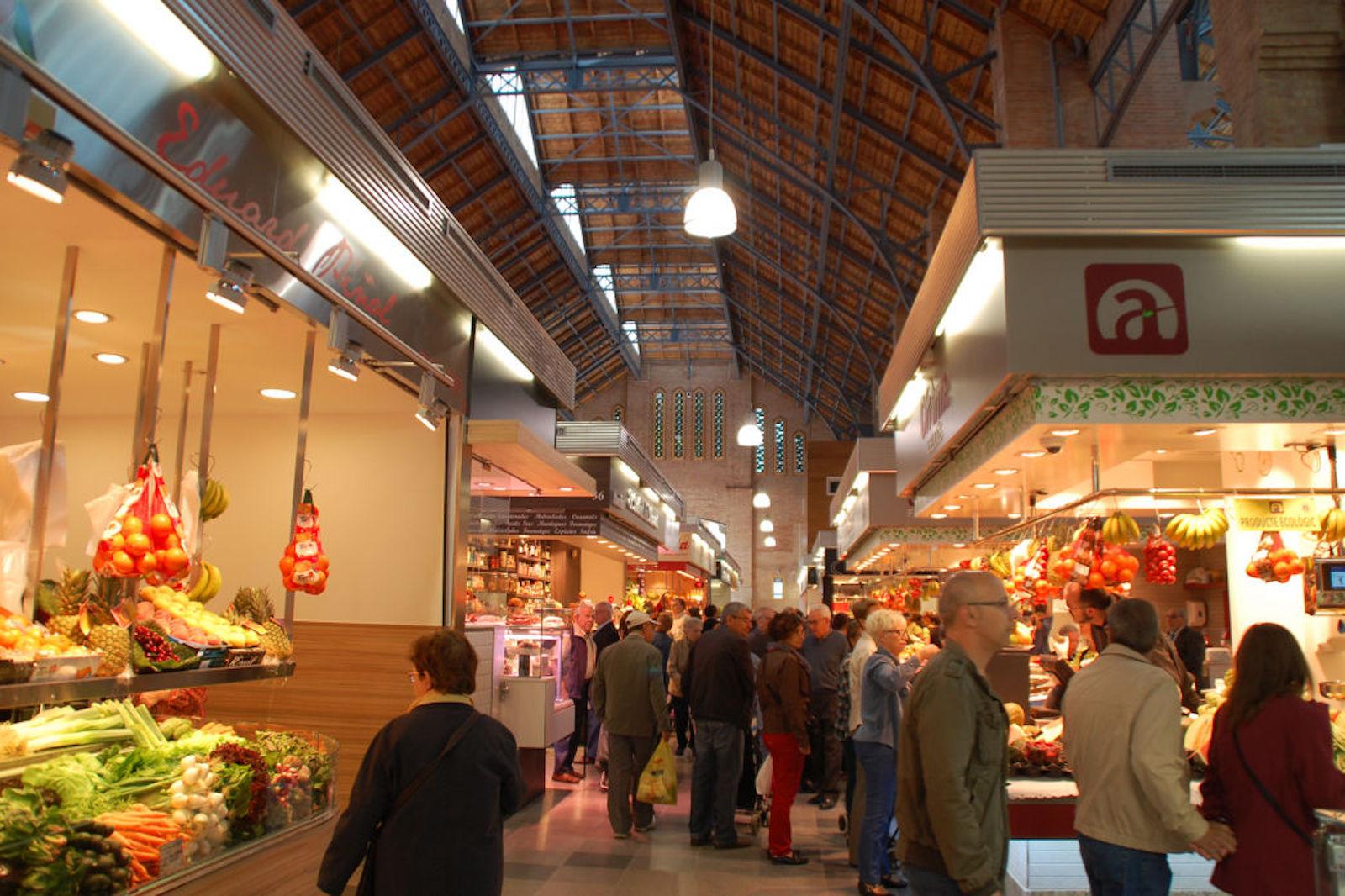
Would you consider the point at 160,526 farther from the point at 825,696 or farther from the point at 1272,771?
the point at 825,696

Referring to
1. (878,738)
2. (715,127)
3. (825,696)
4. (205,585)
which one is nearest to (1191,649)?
(825,696)

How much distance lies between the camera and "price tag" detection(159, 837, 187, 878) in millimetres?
2934

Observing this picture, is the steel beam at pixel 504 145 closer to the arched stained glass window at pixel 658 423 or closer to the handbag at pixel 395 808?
the arched stained glass window at pixel 658 423

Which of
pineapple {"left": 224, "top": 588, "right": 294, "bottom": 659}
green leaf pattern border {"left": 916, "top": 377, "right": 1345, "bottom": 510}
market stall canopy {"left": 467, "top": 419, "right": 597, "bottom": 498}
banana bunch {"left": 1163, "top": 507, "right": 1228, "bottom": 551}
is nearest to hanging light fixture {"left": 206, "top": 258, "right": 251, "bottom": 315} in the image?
pineapple {"left": 224, "top": 588, "right": 294, "bottom": 659}

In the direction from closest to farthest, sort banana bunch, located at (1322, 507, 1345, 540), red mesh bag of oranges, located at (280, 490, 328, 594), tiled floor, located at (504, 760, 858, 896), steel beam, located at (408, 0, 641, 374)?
red mesh bag of oranges, located at (280, 490, 328, 594) < banana bunch, located at (1322, 507, 1345, 540) < tiled floor, located at (504, 760, 858, 896) < steel beam, located at (408, 0, 641, 374)

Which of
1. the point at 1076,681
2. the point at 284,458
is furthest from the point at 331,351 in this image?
the point at 1076,681

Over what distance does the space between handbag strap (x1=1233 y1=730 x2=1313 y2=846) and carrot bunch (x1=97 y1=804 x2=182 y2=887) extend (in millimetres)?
3137

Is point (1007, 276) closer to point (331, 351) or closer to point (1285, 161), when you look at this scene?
point (1285, 161)

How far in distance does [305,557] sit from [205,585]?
0.41 m

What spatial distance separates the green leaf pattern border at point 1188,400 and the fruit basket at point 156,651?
3.63 metres

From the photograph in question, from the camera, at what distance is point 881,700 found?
5184 mm

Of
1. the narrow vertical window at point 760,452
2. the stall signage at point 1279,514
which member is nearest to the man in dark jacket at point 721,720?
the stall signage at point 1279,514

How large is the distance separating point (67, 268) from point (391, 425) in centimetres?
274

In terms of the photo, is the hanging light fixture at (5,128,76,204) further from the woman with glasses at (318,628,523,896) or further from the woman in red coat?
the woman in red coat
